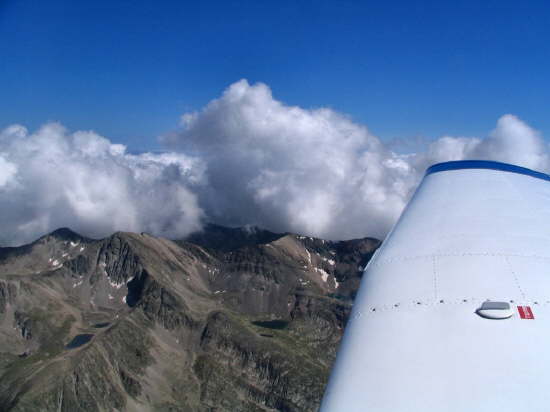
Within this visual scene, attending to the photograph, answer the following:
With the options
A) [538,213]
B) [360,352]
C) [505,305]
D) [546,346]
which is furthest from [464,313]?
[538,213]

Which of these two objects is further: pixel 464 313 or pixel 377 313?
pixel 377 313

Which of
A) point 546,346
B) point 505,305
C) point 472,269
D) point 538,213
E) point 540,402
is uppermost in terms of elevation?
point 538,213

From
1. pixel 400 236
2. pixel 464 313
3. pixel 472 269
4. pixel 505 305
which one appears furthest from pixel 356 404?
pixel 400 236

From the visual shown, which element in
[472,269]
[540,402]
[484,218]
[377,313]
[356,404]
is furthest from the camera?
[484,218]

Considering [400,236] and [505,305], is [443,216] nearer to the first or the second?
[400,236]

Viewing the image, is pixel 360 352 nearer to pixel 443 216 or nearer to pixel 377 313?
pixel 377 313

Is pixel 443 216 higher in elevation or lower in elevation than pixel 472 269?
higher

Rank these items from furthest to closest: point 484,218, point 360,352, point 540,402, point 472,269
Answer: point 484,218 < point 472,269 < point 360,352 < point 540,402
